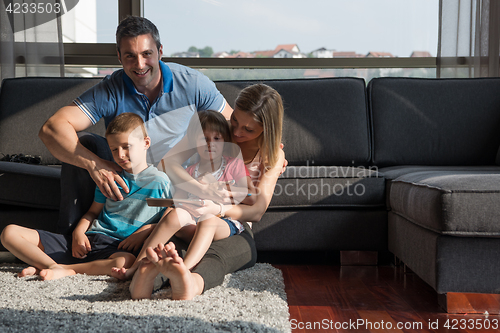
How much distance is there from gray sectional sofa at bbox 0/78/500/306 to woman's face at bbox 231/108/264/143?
30 cm

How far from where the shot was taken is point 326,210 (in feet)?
5.52

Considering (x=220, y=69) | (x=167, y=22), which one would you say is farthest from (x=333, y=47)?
(x=167, y=22)

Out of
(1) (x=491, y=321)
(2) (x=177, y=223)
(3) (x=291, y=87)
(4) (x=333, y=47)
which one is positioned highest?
(4) (x=333, y=47)

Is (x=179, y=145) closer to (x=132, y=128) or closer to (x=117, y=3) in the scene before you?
(x=132, y=128)

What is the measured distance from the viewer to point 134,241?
137cm

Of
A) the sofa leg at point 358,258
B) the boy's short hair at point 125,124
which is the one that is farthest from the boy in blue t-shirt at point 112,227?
the sofa leg at point 358,258

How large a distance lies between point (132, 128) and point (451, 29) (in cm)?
239

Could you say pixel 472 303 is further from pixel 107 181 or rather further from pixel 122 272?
pixel 107 181

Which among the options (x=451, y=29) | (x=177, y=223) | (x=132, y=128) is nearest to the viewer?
(x=177, y=223)

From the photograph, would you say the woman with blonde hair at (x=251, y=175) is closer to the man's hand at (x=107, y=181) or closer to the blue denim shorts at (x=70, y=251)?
the man's hand at (x=107, y=181)

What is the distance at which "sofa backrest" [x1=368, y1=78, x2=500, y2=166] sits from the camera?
2092mm

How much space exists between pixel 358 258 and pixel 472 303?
0.60 metres

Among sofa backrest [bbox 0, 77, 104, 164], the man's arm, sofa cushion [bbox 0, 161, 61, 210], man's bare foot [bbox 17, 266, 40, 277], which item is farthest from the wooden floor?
sofa backrest [bbox 0, 77, 104, 164]

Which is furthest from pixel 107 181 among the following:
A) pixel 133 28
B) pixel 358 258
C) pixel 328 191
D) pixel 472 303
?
pixel 472 303
